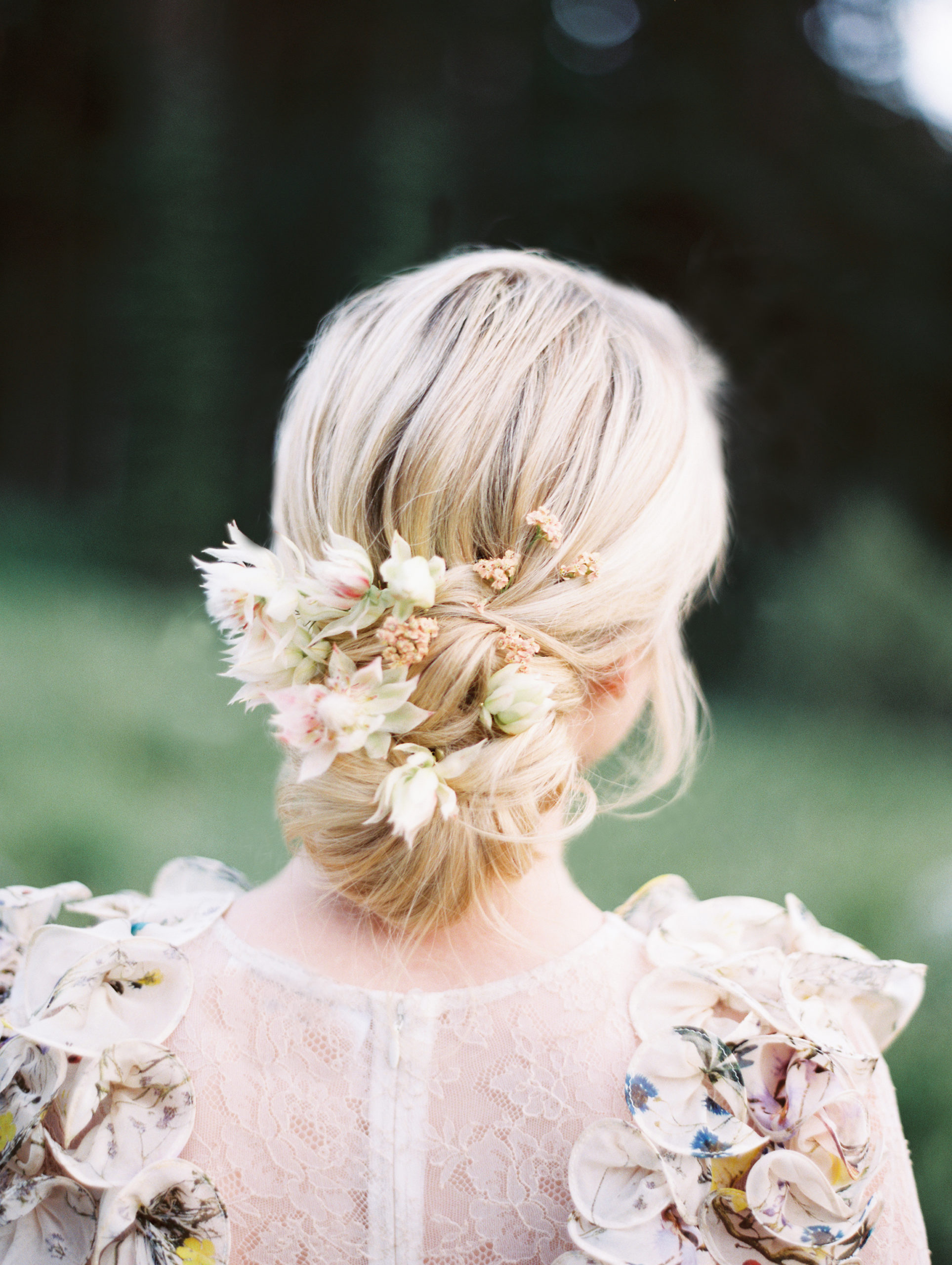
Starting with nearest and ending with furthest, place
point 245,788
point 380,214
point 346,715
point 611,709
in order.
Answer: point 346,715 < point 611,709 < point 380,214 < point 245,788

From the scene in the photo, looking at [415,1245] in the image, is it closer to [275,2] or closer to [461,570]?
[461,570]

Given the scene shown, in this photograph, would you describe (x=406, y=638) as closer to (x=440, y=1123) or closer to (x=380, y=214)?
(x=440, y=1123)

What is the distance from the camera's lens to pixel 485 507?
49 centimetres

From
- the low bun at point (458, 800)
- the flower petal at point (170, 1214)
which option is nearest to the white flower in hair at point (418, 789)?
the low bun at point (458, 800)

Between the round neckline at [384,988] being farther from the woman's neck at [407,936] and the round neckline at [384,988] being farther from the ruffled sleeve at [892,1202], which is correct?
the ruffled sleeve at [892,1202]

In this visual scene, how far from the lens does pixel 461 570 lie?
0.48m

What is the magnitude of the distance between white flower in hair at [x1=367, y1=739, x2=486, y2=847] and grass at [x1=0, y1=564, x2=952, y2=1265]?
825 millimetres

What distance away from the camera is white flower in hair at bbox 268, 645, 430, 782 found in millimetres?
425

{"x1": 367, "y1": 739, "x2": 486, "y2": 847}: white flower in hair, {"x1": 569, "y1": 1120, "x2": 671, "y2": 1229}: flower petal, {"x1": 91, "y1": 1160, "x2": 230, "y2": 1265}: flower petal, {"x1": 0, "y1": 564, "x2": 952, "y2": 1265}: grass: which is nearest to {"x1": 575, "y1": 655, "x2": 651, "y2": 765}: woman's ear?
{"x1": 367, "y1": 739, "x2": 486, "y2": 847}: white flower in hair

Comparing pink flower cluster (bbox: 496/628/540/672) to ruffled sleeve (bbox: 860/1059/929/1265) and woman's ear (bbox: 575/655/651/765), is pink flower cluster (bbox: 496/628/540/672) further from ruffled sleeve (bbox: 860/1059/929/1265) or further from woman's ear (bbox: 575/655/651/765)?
ruffled sleeve (bbox: 860/1059/929/1265)

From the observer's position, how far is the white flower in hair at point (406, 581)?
0.43 metres

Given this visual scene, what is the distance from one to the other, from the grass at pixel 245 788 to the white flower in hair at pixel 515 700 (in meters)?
0.85

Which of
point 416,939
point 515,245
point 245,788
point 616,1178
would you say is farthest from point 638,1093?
point 515,245

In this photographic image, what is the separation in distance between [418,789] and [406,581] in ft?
0.38
